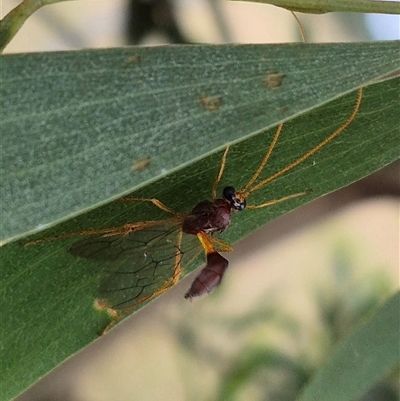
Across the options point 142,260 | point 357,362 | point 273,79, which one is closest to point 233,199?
point 142,260

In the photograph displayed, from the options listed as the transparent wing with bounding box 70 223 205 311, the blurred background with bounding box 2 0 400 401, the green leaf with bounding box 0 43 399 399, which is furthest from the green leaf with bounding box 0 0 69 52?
the blurred background with bounding box 2 0 400 401

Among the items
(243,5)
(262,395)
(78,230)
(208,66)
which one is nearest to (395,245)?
(262,395)

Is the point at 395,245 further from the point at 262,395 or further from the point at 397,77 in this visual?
the point at 397,77

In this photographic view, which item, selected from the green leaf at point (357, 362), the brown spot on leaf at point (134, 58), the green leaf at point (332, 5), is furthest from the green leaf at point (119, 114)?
the green leaf at point (357, 362)

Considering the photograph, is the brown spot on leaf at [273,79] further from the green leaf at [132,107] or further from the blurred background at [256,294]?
the blurred background at [256,294]

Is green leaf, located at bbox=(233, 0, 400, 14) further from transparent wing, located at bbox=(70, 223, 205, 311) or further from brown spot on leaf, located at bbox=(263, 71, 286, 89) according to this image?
transparent wing, located at bbox=(70, 223, 205, 311)

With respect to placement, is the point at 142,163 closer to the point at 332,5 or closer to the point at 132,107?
the point at 132,107

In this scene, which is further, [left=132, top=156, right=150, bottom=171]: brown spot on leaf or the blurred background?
the blurred background
